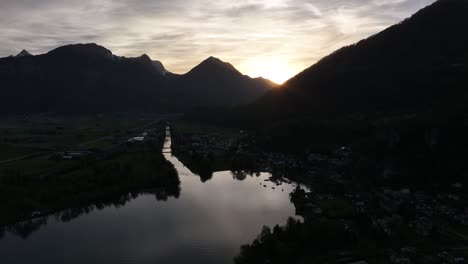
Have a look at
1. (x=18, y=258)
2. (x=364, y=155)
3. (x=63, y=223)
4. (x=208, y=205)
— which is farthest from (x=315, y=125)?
(x=18, y=258)

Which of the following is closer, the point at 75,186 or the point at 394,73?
the point at 75,186

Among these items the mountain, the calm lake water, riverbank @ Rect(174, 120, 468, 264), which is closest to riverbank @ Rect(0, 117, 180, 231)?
the calm lake water

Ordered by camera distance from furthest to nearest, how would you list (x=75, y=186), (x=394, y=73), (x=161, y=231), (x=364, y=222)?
(x=394, y=73)
(x=75, y=186)
(x=161, y=231)
(x=364, y=222)

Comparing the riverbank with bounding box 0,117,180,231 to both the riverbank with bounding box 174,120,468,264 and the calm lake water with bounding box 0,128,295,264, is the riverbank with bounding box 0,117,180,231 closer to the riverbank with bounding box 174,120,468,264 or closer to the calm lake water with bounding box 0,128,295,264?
the calm lake water with bounding box 0,128,295,264

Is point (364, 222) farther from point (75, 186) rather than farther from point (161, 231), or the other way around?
point (75, 186)

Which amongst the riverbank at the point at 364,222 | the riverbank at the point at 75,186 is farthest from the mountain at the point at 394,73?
the riverbank at the point at 75,186

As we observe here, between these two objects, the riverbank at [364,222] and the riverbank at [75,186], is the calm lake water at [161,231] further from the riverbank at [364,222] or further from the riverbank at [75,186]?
the riverbank at [364,222]

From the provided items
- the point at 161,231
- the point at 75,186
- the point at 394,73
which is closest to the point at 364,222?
the point at 161,231
